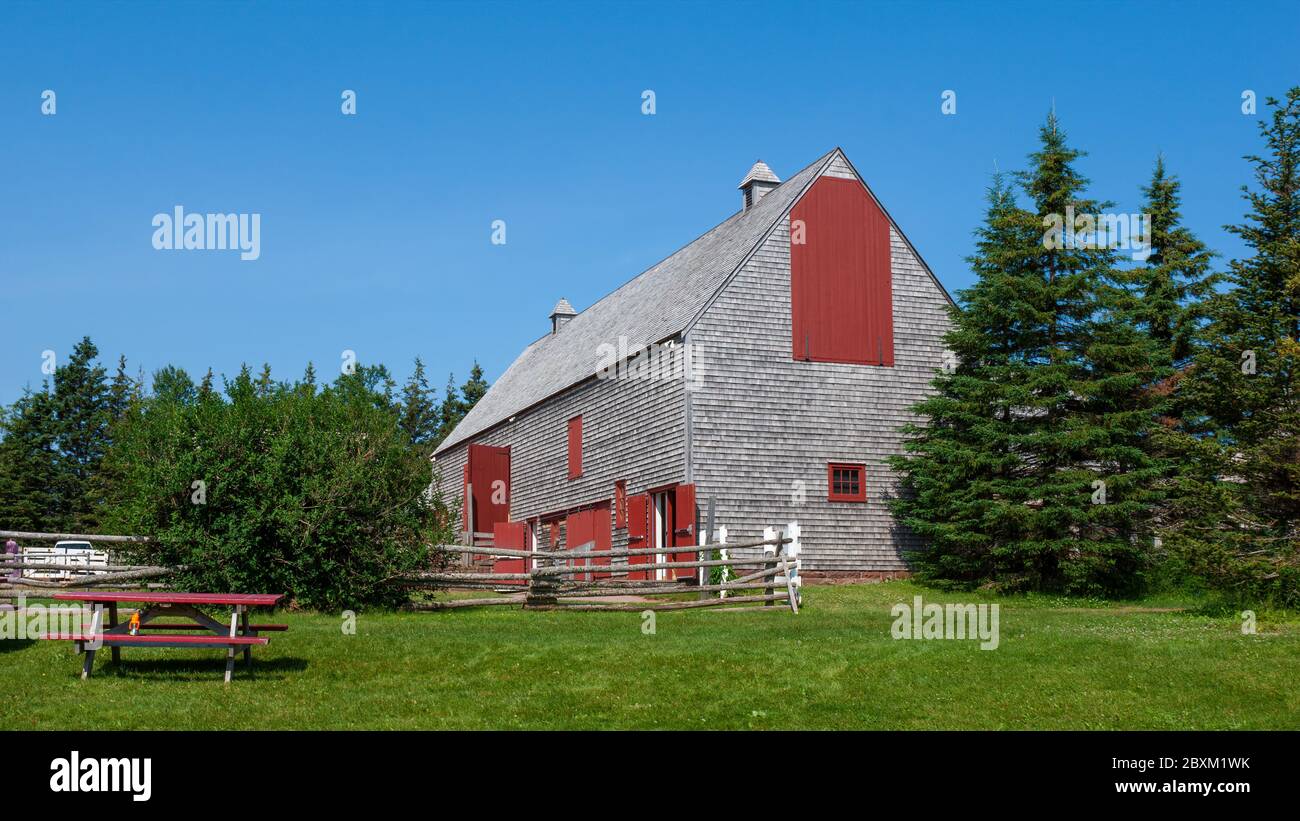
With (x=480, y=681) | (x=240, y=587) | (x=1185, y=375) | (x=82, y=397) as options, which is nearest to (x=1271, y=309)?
(x=1185, y=375)

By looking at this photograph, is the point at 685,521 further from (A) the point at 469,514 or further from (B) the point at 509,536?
(A) the point at 469,514

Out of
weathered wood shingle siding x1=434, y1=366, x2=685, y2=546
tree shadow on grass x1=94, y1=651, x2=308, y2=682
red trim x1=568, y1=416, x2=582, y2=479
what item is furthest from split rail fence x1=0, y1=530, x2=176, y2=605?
red trim x1=568, y1=416, x2=582, y2=479

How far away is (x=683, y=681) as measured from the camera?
1365 cm

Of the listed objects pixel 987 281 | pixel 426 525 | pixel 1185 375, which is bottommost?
pixel 426 525

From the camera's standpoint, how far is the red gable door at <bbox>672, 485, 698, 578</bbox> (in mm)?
26703

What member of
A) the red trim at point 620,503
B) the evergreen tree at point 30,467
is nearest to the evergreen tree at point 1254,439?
the red trim at point 620,503

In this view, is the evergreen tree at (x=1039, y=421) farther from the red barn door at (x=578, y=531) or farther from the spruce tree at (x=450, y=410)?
the spruce tree at (x=450, y=410)

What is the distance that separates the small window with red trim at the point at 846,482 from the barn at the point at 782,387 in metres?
0.03

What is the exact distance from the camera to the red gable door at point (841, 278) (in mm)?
28953

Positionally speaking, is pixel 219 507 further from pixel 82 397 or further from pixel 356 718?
pixel 82 397

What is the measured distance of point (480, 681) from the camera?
45.1 ft

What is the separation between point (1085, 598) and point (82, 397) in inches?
2395

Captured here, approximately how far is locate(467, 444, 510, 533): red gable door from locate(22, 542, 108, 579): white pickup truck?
1092 cm
